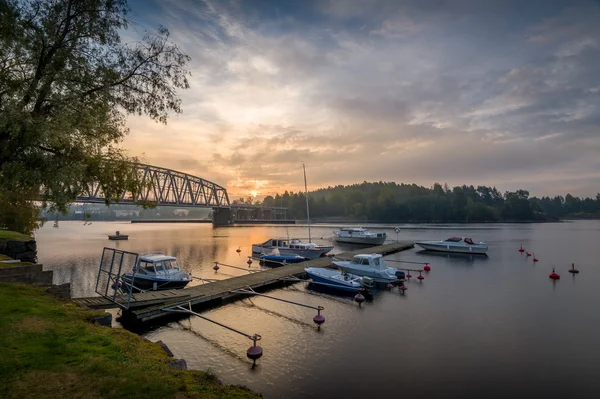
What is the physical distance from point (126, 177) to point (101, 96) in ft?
14.3

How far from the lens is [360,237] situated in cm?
9250

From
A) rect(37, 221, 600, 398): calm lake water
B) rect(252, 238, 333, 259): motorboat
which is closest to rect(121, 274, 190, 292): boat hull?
rect(37, 221, 600, 398): calm lake water

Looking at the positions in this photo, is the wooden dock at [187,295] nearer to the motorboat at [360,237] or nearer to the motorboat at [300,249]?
the motorboat at [300,249]

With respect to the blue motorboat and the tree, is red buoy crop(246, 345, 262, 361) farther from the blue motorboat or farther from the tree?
the blue motorboat

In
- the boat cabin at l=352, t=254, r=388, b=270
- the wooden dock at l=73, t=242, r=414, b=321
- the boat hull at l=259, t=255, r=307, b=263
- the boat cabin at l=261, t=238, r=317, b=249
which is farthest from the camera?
the boat cabin at l=261, t=238, r=317, b=249

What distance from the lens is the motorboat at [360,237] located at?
3467 inches

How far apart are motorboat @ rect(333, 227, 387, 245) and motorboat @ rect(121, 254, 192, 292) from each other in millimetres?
63150

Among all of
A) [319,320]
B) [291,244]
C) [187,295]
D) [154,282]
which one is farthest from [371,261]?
[154,282]

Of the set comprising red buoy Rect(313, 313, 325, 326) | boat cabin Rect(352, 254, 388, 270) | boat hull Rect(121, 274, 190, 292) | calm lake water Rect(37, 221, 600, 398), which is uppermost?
boat cabin Rect(352, 254, 388, 270)

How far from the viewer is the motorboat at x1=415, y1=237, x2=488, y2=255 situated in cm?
6781

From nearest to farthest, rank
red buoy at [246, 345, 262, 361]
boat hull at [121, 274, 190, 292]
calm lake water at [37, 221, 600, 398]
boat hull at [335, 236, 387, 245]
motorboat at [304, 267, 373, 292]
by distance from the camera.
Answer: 1. calm lake water at [37, 221, 600, 398]
2. red buoy at [246, 345, 262, 361]
3. boat hull at [121, 274, 190, 292]
4. motorboat at [304, 267, 373, 292]
5. boat hull at [335, 236, 387, 245]

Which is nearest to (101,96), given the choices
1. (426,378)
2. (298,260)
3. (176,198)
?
(426,378)

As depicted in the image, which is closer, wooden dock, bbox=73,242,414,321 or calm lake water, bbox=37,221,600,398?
calm lake water, bbox=37,221,600,398

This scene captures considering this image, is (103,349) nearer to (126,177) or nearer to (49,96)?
(126,177)
